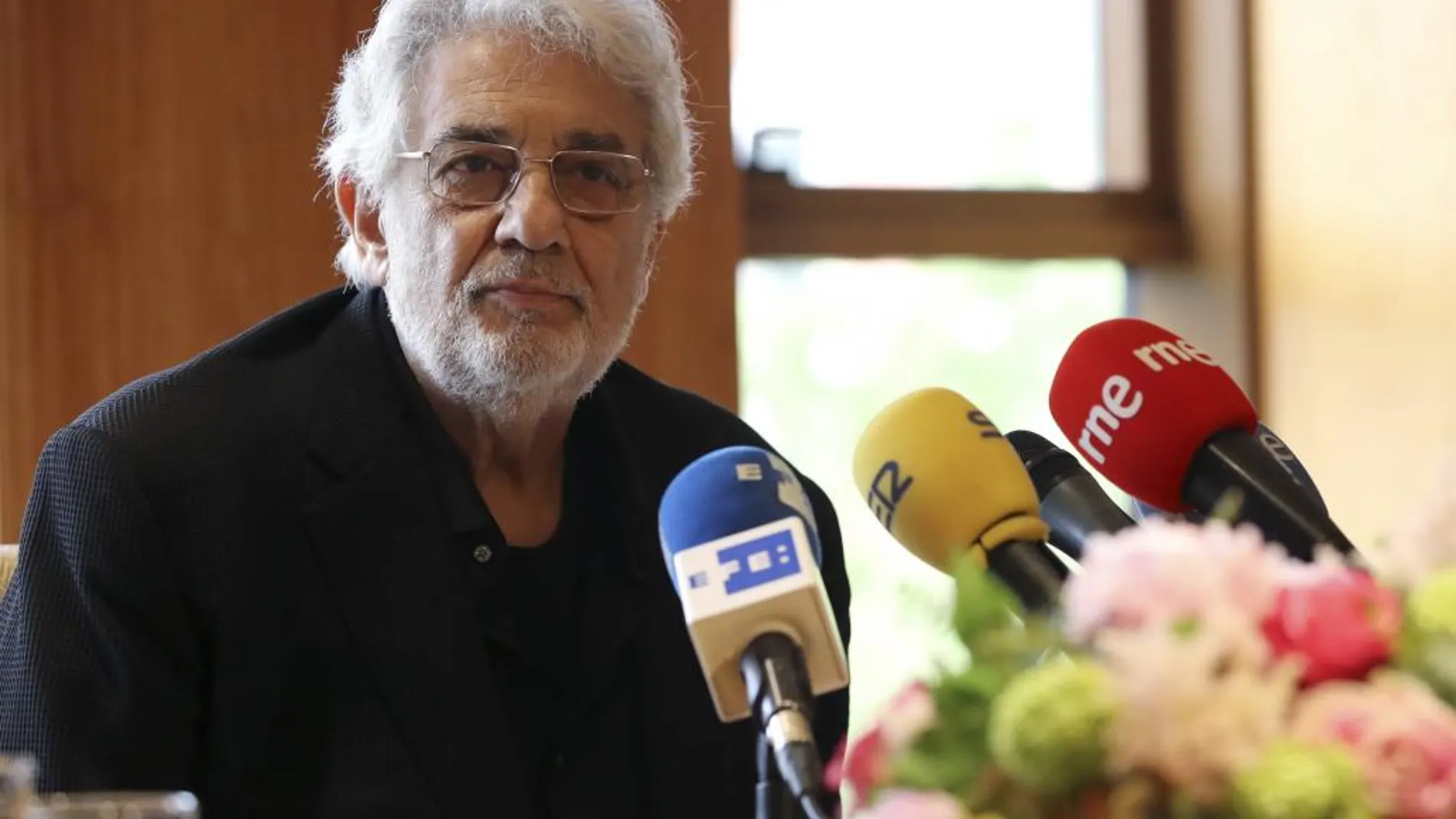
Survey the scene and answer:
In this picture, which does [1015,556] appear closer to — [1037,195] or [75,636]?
[75,636]

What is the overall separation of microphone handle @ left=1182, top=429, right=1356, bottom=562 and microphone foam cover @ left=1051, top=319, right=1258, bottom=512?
1 cm

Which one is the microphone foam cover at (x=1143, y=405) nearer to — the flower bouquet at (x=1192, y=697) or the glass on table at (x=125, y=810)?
the flower bouquet at (x=1192, y=697)

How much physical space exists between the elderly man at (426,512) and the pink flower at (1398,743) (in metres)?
1.05

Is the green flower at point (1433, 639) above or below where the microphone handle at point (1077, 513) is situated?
above

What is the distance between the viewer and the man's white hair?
1.91 metres

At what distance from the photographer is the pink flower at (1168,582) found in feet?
2.64

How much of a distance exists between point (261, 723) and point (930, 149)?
89.0 inches

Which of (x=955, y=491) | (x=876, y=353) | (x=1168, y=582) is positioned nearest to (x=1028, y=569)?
(x=955, y=491)

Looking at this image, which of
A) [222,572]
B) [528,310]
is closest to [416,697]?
[222,572]

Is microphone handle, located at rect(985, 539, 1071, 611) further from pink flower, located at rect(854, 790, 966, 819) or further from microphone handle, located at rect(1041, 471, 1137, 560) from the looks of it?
pink flower, located at rect(854, 790, 966, 819)

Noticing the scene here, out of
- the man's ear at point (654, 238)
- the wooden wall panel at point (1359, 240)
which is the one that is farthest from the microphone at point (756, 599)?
the wooden wall panel at point (1359, 240)

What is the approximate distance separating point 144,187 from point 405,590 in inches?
50.5

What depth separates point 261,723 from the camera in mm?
1664

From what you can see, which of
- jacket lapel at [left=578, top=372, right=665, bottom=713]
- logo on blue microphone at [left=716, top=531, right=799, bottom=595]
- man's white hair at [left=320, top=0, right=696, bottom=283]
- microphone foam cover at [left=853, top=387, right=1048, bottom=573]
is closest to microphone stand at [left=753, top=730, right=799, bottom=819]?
logo on blue microphone at [left=716, top=531, right=799, bottom=595]
